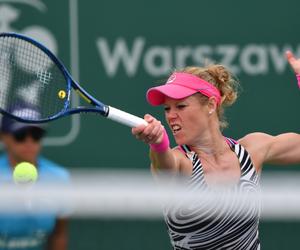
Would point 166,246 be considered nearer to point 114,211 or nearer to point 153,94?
point 114,211

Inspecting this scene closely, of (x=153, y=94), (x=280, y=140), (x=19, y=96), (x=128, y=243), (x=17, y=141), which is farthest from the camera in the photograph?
(x=128, y=243)

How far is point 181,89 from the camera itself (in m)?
4.72

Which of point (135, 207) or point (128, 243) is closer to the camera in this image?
point (135, 207)

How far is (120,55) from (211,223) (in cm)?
223

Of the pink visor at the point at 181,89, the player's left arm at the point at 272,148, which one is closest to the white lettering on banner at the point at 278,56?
the player's left arm at the point at 272,148

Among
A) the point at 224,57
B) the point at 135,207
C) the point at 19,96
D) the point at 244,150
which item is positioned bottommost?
the point at 135,207

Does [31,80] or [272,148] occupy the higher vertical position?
[31,80]

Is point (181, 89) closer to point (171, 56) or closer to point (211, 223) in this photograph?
point (211, 223)

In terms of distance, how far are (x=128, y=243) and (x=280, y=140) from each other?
1.72 metres

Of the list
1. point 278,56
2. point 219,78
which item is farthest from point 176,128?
point 278,56

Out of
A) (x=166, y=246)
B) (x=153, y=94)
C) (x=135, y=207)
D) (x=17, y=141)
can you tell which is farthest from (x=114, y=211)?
(x=166, y=246)

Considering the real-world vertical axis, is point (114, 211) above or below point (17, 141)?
below

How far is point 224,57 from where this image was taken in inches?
266

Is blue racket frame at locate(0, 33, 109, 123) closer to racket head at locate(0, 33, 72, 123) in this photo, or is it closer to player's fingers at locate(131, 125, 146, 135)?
racket head at locate(0, 33, 72, 123)
